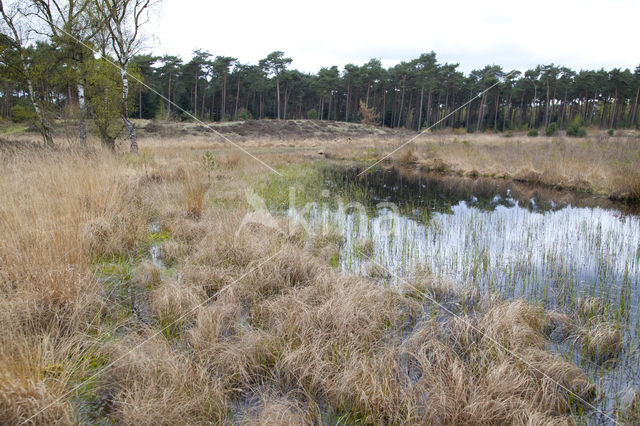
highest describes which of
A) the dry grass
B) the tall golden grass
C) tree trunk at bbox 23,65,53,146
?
tree trunk at bbox 23,65,53,146

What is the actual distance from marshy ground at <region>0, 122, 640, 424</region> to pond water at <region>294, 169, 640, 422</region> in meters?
0.04

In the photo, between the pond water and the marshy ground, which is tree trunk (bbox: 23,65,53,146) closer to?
the marshy ground

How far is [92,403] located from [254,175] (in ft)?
30.3

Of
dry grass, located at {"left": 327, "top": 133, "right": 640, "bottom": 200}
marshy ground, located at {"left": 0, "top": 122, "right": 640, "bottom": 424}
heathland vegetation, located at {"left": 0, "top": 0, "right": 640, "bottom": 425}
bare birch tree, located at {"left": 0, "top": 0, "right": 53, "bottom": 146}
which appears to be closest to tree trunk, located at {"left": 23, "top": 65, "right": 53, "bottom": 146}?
bare birch tree, located at {"left": 0, "top": 0, "right": 53, "bottom": 146}

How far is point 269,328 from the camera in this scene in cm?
301

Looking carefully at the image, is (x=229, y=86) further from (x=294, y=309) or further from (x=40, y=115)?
(x=294, y=309)

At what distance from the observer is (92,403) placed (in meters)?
2.15

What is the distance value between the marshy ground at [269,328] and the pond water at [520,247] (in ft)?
0.14

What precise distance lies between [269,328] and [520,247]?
395 centimetres

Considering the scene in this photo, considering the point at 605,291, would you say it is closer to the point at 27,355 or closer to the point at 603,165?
the point at 27,355

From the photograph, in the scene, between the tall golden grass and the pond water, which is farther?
the pond water

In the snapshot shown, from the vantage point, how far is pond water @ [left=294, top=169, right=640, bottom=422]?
3.40 m

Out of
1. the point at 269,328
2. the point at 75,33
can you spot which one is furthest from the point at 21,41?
the point at 269,328

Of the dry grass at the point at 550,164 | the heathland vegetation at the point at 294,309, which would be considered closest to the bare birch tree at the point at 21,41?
the heathland vegetation at the point at 294,309
